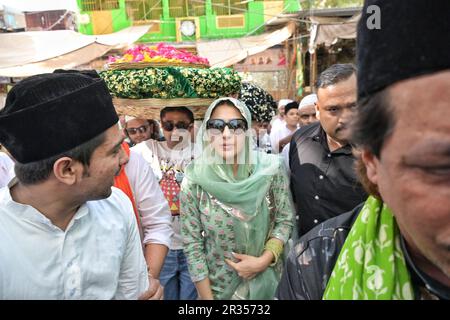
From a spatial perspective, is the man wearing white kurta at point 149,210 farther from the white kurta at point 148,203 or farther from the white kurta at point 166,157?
the white kurta at point 166,157

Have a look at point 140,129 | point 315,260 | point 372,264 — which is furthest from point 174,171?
point 372,264

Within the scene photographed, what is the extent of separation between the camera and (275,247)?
2.42 metres

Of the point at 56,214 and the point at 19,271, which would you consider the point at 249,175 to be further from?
the point at 19,271

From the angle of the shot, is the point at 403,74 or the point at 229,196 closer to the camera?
the point at 403,74

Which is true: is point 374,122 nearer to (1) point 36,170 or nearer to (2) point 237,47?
(1) point 36,170

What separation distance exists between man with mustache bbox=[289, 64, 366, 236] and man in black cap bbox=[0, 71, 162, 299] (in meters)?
1.46

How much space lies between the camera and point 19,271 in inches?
Answer: 54.4

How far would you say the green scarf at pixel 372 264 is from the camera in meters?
1.04

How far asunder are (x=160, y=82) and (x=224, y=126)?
554mm

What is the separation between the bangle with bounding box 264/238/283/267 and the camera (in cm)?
241

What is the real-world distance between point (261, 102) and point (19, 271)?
3.17 metres

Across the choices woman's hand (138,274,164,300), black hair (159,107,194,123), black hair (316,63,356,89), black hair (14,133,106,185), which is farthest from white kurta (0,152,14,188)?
black hair (316,63,356,89)

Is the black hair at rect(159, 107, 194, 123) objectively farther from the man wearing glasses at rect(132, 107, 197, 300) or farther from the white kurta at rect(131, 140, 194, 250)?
the white kurta at rect(131, 140, 194, 250)

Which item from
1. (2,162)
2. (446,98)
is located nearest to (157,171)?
(2,162)
